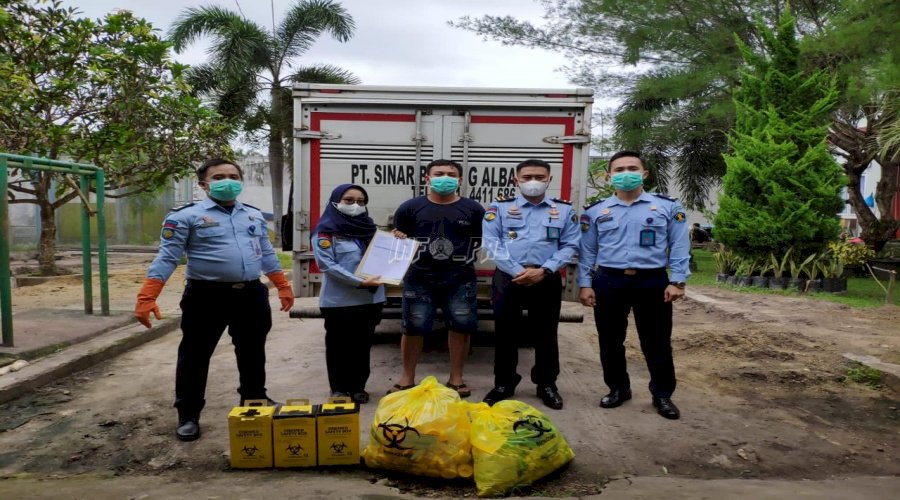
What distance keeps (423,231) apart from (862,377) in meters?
4.21

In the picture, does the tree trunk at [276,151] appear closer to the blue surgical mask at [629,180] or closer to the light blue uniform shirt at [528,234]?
the light blue uniform shirt at [528,234]

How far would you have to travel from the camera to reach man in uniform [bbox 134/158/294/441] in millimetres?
4262

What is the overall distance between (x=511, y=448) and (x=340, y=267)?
1889 millimetres

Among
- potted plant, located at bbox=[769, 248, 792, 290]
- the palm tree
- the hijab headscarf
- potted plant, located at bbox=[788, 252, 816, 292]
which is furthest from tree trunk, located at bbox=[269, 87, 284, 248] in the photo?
the hijab headscarf

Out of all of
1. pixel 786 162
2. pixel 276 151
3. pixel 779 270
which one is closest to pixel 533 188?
pixel 786 162

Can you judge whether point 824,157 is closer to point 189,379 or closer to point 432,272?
point 432,272

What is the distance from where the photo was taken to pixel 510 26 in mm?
21312

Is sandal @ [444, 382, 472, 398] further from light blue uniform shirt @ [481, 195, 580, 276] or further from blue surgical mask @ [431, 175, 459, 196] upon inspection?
blue surgical mask @ [431, 175, 459, 196]

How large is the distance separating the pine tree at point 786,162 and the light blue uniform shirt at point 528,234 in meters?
9.30

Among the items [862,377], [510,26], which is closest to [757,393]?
[862,377]

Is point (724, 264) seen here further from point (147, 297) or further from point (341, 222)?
point (147, 297)

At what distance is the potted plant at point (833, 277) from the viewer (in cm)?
1273

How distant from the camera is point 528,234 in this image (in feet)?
16.2

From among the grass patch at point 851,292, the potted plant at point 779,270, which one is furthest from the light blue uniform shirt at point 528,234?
the potted plant at point 779,270
